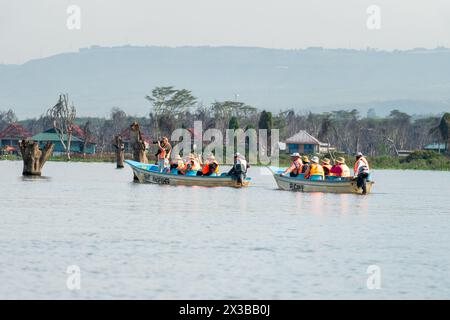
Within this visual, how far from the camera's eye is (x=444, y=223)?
38.2 metres

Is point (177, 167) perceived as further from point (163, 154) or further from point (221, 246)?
point (221, 246)

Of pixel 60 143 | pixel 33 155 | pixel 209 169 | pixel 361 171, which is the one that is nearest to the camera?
pixel 361 171

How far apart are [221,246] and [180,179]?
24.7m

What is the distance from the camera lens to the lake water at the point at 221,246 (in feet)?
73.4

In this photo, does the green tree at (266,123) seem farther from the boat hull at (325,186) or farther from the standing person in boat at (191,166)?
the boat hull at (325,186)

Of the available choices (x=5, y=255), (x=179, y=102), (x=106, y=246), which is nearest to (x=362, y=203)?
(x=106, y=246)

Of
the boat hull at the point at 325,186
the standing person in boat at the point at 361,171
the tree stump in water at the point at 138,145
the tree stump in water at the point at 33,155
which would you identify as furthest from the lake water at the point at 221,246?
the tree stump in water at the point at 138,145

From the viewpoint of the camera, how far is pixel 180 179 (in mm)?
53781

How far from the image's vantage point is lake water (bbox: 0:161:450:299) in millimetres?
22375

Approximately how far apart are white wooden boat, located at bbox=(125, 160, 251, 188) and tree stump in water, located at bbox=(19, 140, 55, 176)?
672cm

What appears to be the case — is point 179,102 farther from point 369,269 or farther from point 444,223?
point 369,269

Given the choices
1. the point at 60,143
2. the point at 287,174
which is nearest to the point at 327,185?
the point at 287,174

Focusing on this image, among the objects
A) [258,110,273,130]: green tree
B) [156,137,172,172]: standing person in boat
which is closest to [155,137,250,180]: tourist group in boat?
[156,137,172,172]: standing person in boat

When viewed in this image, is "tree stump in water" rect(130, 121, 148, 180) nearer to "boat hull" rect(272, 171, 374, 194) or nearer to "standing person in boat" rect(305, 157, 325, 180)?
"boat hull" rect(272, 171, 374, 194)
